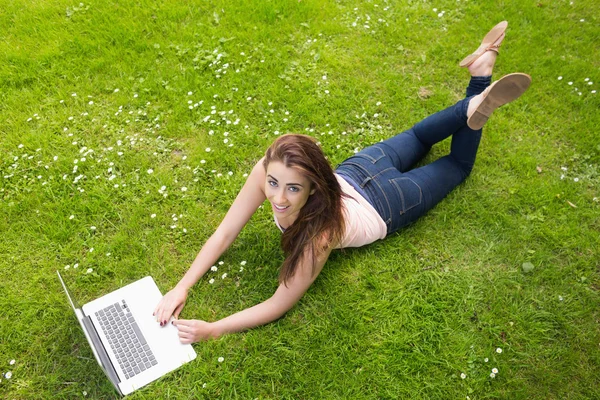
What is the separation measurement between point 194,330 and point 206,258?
1.95ft

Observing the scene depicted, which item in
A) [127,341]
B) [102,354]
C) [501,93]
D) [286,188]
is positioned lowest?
[127,341]

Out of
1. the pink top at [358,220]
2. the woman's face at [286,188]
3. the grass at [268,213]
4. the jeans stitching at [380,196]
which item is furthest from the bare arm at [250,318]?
the jeans stitching at [380,196]

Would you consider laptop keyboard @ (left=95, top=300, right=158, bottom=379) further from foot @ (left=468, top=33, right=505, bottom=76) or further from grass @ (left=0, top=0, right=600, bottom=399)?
foot @ (left=468, top=33, right=505, bottom=76)

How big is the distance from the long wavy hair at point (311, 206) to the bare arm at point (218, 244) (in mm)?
405

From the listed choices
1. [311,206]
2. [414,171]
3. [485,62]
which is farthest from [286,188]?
[485,62]

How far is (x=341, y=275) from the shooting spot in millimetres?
3703

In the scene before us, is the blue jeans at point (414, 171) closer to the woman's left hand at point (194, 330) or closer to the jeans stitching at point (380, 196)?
the jeans stitching at point (380, 196)

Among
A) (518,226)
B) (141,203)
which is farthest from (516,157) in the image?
(141,203)

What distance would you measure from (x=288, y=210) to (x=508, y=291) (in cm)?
212

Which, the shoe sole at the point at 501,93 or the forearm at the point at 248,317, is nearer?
the shoe sole at the point at 501,93

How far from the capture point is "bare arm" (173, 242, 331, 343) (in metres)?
3.20

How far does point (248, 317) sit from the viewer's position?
3.27 m

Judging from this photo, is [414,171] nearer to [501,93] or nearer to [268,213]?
[501,93]

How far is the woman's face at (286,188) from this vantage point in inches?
105
